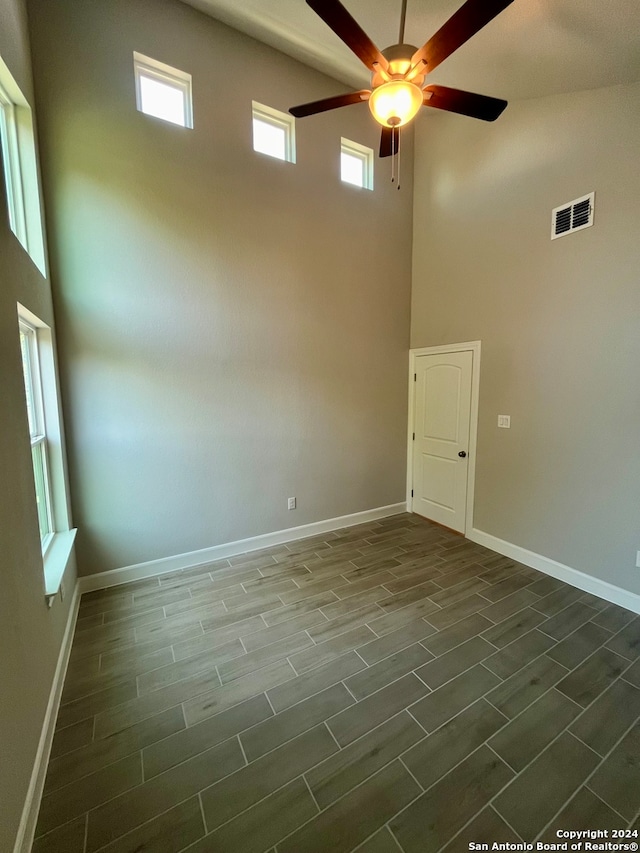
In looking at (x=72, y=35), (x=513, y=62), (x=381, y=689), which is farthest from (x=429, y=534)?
(x=72, y=35)

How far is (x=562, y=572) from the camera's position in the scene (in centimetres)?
287

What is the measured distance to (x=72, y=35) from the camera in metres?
2.42

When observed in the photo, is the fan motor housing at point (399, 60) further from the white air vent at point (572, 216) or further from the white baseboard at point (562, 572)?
the white baseboard at point (562, 572)

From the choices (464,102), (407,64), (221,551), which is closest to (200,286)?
(407,64)

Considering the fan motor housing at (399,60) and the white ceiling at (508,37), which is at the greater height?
the white ceiling at (508,37)

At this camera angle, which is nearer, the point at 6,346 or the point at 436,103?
the point at 6,346

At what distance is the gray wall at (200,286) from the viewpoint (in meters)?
2.54

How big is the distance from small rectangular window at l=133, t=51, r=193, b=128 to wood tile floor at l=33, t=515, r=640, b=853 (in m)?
3.96

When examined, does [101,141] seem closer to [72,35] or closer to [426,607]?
[72,35]

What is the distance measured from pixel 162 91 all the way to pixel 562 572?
5.28 meters

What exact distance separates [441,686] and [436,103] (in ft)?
10.9

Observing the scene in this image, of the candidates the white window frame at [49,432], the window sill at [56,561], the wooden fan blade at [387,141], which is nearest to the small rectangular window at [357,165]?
the wooden fan blade at [387,141]

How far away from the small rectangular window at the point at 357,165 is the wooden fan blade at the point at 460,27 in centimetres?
219

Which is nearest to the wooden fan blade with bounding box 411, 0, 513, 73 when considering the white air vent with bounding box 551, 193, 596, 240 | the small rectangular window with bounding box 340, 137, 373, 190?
the white air vent with bounding box 551, 193, 596, 240
